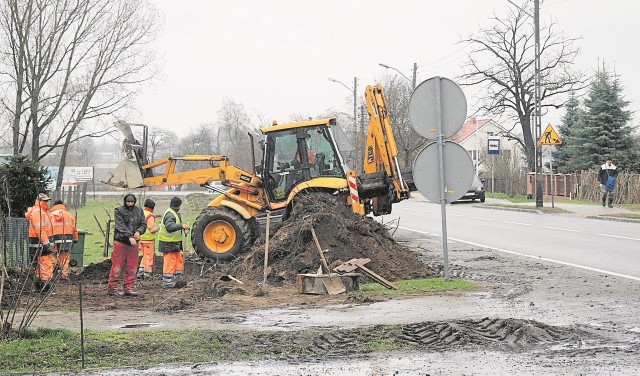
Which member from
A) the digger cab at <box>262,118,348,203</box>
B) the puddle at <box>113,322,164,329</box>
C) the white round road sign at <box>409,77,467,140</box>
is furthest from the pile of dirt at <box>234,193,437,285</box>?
the puddle at <box>113,322,164,329</box>

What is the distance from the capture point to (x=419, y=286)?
1334 cm

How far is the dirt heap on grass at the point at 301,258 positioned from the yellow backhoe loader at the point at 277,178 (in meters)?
2.24

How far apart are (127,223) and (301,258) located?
278 cm

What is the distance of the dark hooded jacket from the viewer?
570 inches

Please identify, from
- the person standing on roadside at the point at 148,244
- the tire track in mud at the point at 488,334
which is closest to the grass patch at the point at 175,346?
the tire track in mud at the point at 488,334

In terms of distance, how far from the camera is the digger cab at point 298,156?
62.0 feet

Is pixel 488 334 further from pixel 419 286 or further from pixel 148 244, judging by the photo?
pixel 148 244

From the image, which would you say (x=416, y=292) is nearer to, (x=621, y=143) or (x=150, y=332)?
(x=150, y=332)

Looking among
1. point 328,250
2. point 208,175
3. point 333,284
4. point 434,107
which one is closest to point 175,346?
point 333,284

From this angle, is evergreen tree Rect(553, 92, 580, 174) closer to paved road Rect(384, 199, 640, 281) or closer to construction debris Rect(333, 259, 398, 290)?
paved road Rect(384, 199, 640, 281)

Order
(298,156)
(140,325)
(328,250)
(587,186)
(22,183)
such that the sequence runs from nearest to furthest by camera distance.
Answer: (140,325) < (328,250) < (22,183) < (298,156) < (587,186)

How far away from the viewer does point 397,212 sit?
4003 cm

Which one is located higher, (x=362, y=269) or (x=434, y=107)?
(x=434, y=107)

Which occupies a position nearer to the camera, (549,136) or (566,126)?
(549,136)
